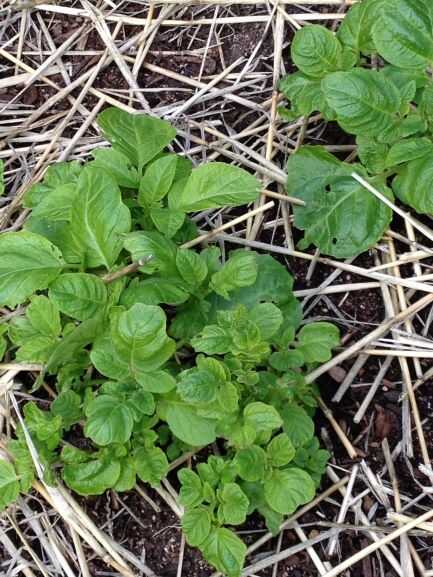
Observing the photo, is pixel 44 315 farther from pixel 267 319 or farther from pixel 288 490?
pixel 288 490

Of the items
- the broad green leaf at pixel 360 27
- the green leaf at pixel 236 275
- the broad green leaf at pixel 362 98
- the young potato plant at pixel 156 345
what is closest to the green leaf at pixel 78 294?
the young potato plant at pixel 156 345

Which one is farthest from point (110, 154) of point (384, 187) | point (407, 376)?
point (407, 376)

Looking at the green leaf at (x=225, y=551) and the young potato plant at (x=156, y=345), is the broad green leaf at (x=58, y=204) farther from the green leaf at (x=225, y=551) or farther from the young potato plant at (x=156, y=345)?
the green leaf at (x=225, y=551)

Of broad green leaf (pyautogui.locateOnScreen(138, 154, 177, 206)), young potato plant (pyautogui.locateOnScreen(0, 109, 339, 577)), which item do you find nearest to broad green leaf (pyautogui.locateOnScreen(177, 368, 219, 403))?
young potato plant (pyautogui.locateOnScreen(0, 109, 339, 577))

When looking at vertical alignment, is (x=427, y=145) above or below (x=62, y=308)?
above

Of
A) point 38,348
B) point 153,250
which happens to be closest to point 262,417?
point 153,250

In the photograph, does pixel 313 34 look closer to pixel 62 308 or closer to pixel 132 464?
pixel 62 308
